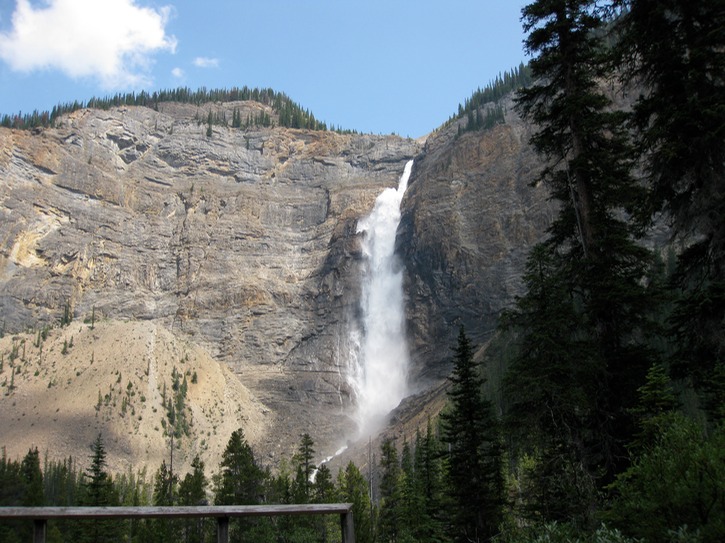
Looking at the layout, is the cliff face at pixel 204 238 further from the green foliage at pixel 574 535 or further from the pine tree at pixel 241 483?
the green foliage at pixel 574 535

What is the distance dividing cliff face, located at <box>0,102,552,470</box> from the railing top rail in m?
96.8

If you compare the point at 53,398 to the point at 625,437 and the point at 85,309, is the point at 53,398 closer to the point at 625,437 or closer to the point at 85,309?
the point at 85,309

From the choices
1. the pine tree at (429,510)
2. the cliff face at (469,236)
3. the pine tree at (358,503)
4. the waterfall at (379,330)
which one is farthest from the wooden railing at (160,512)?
the waterfall at (379,330)

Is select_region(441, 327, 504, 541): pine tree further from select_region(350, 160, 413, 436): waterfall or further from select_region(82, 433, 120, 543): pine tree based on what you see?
select_region(350, 160, 413, 436): waterfall

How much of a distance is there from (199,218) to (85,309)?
3316cm

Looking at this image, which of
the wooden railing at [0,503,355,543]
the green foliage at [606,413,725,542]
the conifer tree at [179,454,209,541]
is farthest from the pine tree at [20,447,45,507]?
the green foliage at [606,413,725,542]

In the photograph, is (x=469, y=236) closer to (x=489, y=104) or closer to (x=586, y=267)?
(x=489, y=104)

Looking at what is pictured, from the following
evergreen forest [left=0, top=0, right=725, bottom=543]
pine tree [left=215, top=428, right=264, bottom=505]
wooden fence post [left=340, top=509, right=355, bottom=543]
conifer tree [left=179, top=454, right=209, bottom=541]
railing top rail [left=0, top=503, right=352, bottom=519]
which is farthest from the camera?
conifer tree [left=179, top=454, right=209, bottom=541]

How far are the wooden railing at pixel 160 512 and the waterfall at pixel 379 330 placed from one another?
102 m

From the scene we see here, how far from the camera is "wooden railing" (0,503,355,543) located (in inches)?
278

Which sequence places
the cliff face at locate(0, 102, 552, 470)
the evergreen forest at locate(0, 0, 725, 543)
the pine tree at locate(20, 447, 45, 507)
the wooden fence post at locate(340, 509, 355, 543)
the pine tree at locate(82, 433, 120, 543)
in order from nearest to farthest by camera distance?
the wooden fence post at locate(340, 509, 355, 543) → the evergreen forest at locate(0, 0, 725, 543) → the pine tree at locate(82, 433, 120, 543) → the pine tree at locate(20, 447, 45, 507) → the cliff face at locate(0, 102, 552, 470)

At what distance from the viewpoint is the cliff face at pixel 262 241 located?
116 meters

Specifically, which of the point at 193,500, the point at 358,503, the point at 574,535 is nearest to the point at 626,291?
the point at 574,535

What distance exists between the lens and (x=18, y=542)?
32.7 m
